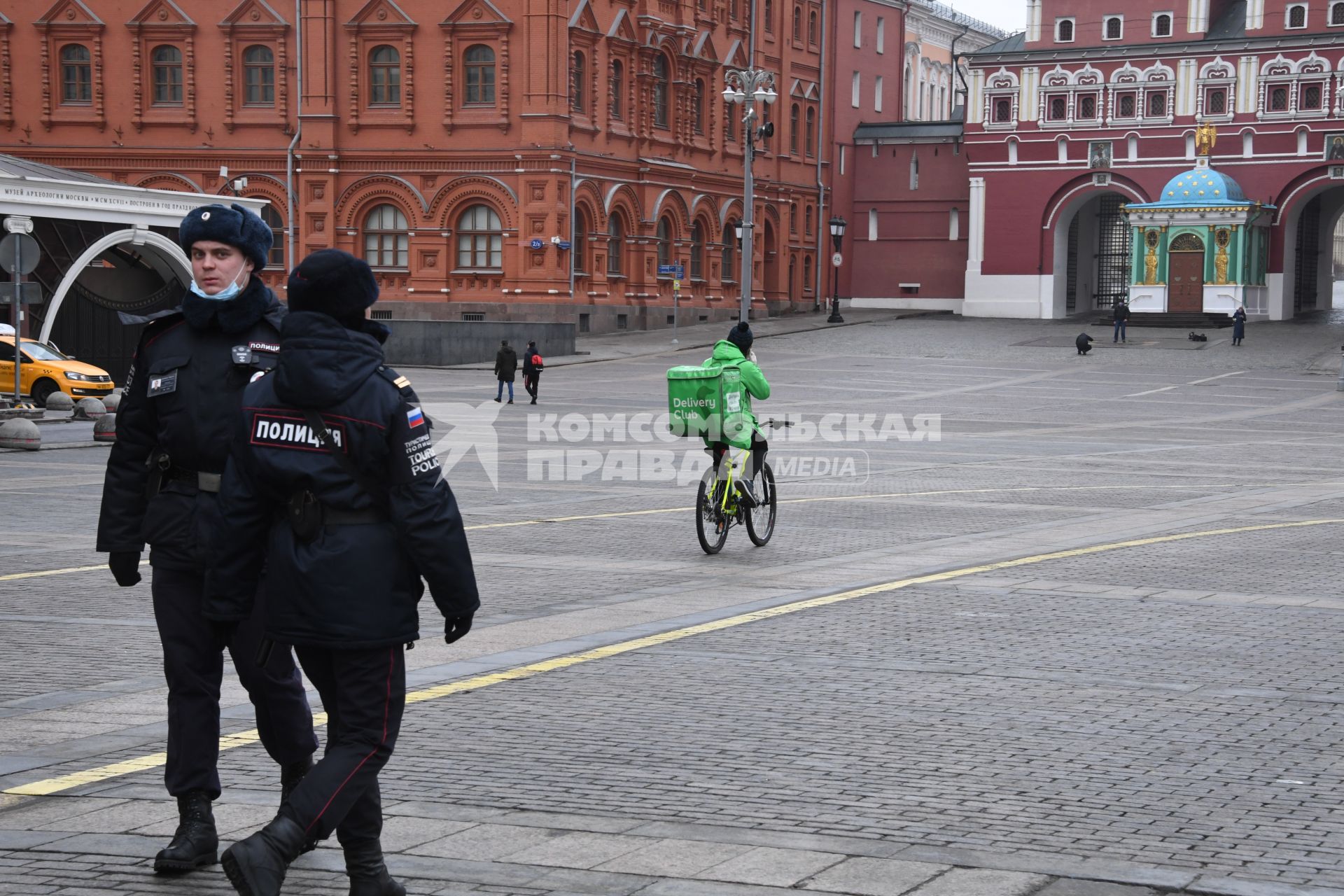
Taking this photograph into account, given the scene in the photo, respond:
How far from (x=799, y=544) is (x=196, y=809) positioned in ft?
31.2

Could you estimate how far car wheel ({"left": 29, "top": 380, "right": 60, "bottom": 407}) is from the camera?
32625 millimetres

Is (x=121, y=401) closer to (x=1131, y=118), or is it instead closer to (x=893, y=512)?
(x=893, y=512)

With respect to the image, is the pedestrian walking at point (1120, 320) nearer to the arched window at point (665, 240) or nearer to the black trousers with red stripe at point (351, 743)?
the arched window at point (665, 240)

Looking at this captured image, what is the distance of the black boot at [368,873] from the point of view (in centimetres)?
511

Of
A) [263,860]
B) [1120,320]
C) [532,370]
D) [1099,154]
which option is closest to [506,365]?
[532,370]

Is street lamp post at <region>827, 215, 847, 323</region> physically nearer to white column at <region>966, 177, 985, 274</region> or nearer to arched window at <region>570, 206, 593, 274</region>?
white column at <region>966, 177, 985, 274</region>

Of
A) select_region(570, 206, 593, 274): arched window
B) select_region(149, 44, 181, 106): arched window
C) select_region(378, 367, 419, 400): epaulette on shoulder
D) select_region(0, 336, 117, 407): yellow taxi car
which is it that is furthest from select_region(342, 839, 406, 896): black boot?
select_region(149, 44, 181, 106): arched window

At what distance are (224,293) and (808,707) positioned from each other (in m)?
3.56

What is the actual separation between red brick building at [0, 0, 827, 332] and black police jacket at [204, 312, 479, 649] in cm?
5102

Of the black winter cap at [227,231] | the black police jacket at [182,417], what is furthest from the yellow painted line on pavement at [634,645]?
the black winter cap at [227,231]

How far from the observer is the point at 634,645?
384 inches

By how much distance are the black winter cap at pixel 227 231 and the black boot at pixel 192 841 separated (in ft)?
5.71

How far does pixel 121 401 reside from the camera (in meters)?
5.94

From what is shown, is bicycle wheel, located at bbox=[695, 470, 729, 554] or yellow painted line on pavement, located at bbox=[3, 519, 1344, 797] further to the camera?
bicycle wheel, located at bbox=[695, 470, 729, 554]
